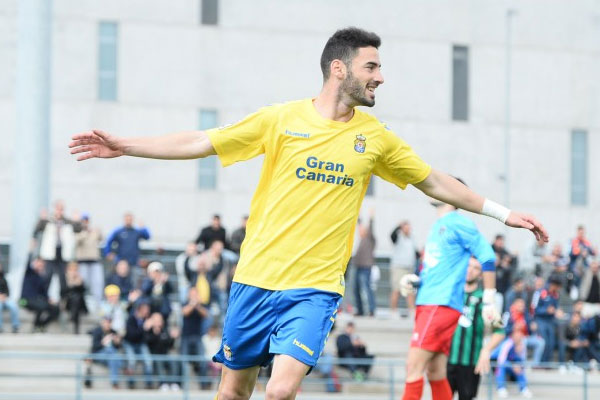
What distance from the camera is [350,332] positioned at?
64.6 feet

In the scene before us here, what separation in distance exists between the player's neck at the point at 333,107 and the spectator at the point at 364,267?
13871mm

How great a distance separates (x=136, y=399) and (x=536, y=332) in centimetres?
757

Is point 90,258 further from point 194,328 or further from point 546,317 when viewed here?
point 546,317

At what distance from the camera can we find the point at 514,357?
20547 millimetres

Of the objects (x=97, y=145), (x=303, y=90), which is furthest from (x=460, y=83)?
(x=97, y=145)

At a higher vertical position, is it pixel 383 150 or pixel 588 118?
pixel 588 118

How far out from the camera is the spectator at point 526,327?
67.7 ft

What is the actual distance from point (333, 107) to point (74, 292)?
13084mm

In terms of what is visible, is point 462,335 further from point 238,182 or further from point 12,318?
point 238,182

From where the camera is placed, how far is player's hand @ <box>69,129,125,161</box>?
6.66 m

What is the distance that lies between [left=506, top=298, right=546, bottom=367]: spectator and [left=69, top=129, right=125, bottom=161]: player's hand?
14678mm

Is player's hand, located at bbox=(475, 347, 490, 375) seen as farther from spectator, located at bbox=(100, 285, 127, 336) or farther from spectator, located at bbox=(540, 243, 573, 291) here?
spectator, located at bbox=(540, 243, 573, 291)

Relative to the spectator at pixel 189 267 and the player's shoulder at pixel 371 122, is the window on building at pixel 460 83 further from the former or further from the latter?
the player's shoulder at pixel 371 122

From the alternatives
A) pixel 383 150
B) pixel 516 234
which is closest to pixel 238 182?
pixel 516 234
